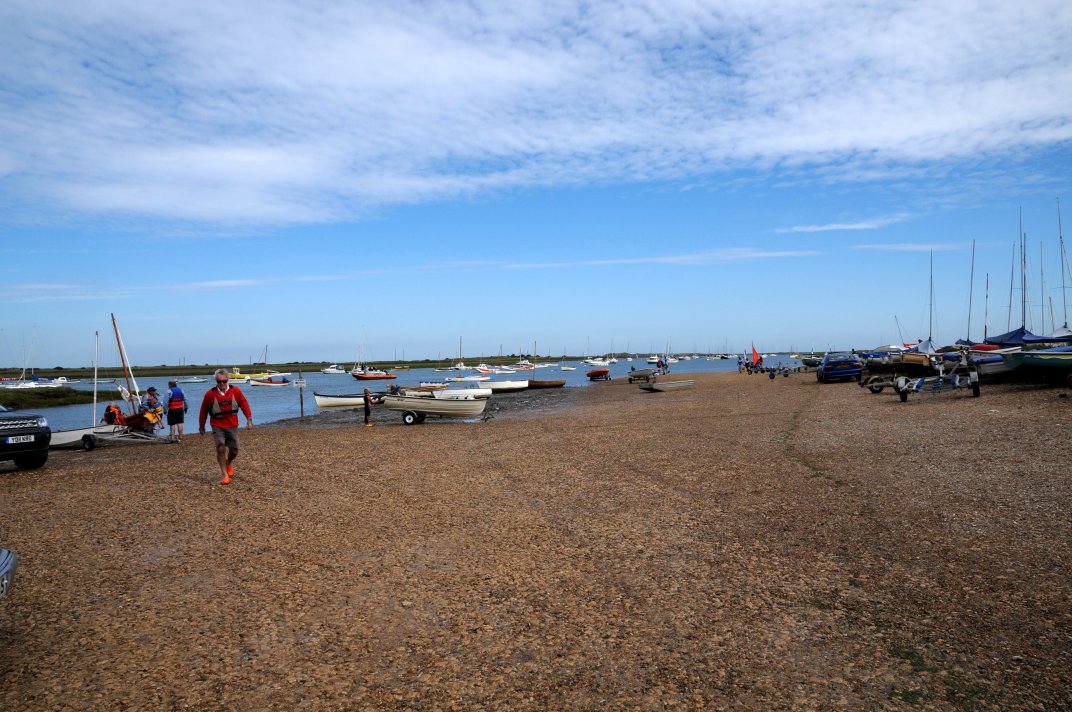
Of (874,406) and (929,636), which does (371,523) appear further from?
(874,406)

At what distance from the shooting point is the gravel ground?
15.0ft

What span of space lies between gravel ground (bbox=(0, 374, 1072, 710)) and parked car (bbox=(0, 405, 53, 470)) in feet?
2.27

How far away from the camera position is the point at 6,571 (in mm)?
4836

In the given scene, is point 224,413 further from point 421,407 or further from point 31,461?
point 421,407

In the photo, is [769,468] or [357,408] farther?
[357,408]

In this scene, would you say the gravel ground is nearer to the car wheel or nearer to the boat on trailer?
the car wheel

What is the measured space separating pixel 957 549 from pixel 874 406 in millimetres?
18121

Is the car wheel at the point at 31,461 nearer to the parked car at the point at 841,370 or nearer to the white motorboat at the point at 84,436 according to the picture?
the white motorboat at the point at 84,436

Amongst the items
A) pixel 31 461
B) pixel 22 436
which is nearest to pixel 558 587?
pixel 22 436

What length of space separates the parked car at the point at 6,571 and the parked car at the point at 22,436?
430 inches

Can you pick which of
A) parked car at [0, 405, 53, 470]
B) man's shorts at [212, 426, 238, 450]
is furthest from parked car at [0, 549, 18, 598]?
parked car at [0, 405, 53, 470]

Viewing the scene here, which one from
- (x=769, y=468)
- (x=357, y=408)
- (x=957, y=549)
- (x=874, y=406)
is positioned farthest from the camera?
(x=357, y=408)

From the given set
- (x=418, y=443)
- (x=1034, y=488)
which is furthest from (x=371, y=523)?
(x=418, y=443)

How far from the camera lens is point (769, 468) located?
1271 cm
